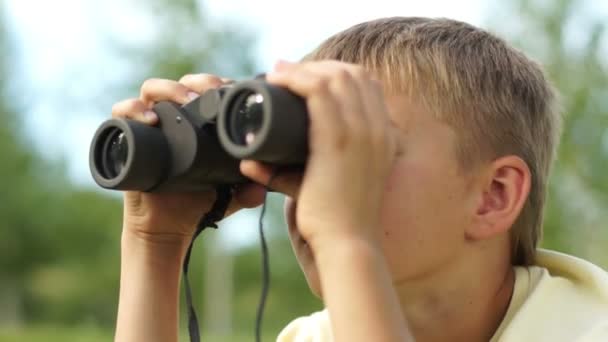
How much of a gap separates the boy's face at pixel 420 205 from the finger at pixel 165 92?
0.25 m

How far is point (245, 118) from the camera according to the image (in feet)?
4.09

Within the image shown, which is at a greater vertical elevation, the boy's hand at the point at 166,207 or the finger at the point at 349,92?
the finger at the point at 349,92

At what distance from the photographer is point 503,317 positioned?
1598 mm

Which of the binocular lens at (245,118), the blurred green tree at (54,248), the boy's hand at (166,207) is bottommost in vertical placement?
the blurred green tree at (54,248)

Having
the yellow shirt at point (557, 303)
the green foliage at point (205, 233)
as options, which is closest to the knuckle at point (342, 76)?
the yellow shirt at point (557, 303)

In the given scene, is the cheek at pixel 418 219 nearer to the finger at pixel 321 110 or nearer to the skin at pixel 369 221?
the skin at pixel 369 221

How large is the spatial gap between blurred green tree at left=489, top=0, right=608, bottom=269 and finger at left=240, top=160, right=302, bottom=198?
8710 millimetres

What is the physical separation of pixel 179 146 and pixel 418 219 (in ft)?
1.20

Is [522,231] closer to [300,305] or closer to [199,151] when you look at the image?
[199,151]

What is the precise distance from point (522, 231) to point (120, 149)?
2.21ft

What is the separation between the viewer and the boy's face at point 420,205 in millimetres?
1425

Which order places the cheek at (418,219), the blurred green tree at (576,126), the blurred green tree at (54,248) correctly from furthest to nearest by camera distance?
the blurred green tree at (54,248) < the blurred green tree at (576,126) < the cheek at (418,219)

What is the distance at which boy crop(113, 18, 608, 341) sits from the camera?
120cm

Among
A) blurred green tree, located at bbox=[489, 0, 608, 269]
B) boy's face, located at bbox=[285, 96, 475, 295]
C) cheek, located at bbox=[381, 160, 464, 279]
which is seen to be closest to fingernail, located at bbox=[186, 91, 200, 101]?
boy's face, located at bbox=[285, 96, 475, 295]
